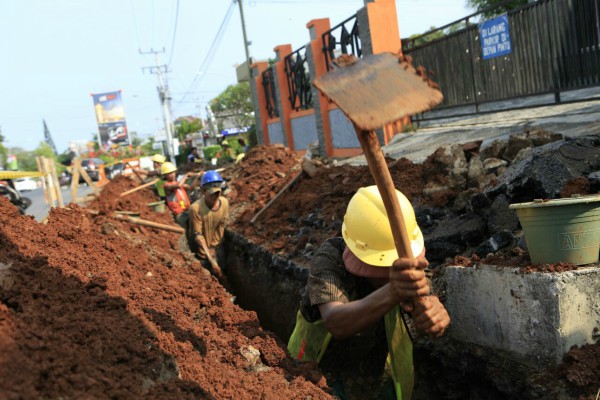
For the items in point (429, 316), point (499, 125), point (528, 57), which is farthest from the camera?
point (528, 57)

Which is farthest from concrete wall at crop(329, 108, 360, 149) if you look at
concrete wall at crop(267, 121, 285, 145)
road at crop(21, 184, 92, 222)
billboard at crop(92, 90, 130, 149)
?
billboard at crop(92, 90, 130, 149)

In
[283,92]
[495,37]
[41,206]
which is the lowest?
[41,206]

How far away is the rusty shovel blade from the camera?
2.22m

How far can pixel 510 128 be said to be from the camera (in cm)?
995

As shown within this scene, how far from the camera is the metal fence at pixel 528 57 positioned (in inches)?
391

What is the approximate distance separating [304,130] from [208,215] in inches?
462

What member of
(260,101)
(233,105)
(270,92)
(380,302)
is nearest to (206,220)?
(380,302)

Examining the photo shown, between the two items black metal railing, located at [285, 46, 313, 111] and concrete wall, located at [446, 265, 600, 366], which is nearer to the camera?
concrete wall, located at [446, 265, 600, 366]

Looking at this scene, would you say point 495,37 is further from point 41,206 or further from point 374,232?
point 41,206

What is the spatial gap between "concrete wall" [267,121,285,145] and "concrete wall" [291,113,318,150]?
Result: 4.64 feet

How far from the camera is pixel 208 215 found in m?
8.58

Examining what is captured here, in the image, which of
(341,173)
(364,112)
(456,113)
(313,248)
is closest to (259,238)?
(341,173)

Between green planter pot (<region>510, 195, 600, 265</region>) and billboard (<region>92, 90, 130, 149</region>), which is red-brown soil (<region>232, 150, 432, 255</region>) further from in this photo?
billboard (<region>92, 90, 130, 149</region>)

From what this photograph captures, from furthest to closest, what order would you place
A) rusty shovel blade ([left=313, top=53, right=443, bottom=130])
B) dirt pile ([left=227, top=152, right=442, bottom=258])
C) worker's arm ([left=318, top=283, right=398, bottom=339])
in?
dirt pile ([left=227, top=152, right=442, bottom=258]) < worker's arm ([left=318, top=283, right=398, bottom=339]) < rusty shovel blade ([left=313, top=53, right=443, bottom=130])
